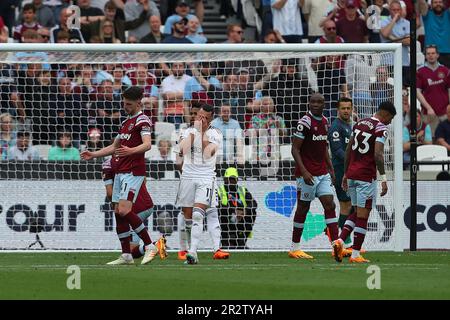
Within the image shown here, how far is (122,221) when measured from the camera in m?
16.2

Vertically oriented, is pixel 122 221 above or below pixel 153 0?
below

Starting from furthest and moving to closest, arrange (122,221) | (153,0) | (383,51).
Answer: (153,0) → (383,51) → (122,221)

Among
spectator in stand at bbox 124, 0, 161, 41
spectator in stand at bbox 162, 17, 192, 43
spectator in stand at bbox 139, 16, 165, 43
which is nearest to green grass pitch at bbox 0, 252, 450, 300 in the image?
spectator in stand at bbox 162, 17, 192, 43

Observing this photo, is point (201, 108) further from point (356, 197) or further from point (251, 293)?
point (251, 293)

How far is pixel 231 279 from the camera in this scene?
1375 centimetres

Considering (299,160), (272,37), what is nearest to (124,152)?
(299,160)

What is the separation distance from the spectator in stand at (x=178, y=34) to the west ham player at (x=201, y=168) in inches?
307

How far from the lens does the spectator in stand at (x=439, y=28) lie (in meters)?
26.9

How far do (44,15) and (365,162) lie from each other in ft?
35.6

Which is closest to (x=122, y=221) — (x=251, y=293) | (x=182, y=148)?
(x=182, y=148)

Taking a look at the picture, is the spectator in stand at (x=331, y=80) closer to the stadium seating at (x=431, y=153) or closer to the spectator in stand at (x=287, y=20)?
the stadium seating at (x=431, y=153)

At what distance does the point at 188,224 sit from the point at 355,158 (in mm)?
2627

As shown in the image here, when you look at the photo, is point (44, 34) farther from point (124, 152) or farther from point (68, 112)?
point (124, 152)

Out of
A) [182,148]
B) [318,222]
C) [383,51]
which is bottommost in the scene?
[318,222]
